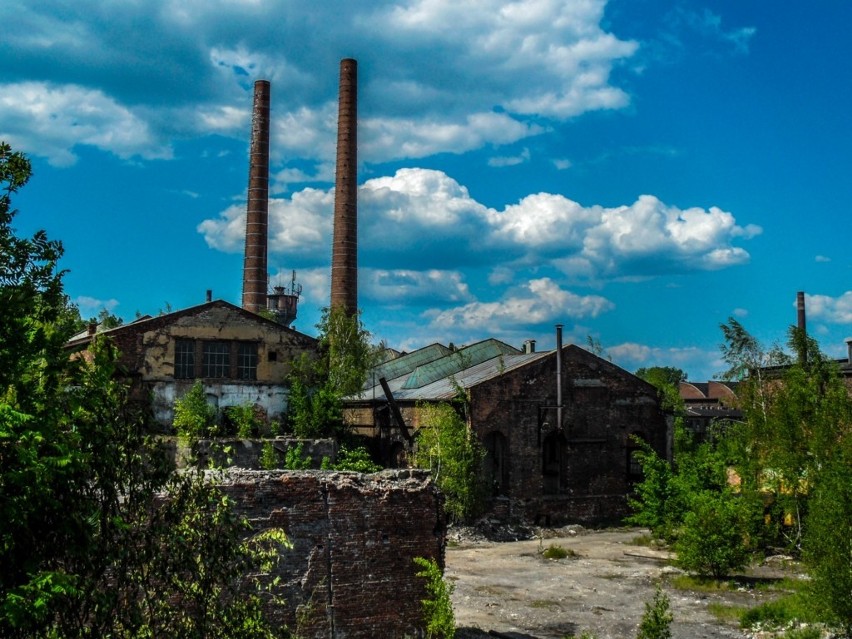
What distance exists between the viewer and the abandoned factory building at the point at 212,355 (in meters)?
26.2

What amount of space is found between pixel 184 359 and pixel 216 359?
105 cm

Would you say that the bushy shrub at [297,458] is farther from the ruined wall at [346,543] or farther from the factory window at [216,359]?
the ruined wall at [346,543]

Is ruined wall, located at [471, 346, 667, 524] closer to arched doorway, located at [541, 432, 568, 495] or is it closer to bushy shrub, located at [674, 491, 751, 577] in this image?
arched doorway, located at [541, 432, 568, 495]

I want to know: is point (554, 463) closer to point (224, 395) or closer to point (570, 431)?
point (570, 431)

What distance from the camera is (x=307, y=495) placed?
10.9 m

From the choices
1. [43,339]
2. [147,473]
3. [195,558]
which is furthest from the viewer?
[195,558]

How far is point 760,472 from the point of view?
74.8ft

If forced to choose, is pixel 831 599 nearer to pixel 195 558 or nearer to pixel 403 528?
pixel 403 528

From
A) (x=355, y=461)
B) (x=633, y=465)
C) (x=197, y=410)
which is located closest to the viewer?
(x=197, y=410)

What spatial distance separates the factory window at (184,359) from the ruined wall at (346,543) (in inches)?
661

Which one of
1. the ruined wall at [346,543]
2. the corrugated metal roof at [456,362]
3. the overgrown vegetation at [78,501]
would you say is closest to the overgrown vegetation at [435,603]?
the ruined wall at [346,543]

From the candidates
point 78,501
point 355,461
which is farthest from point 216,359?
point 78,501

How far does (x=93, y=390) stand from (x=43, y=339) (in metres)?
0.44

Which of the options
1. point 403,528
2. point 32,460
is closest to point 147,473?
point 32,460
